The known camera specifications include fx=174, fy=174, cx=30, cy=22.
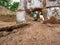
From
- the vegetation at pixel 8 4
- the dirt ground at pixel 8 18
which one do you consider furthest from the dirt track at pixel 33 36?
the vegetation at pixel 8 4

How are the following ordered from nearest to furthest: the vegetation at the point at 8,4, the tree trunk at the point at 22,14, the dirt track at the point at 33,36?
the dirt track at the point at 33,36
the tree trunk at the point at 22,14
the vegetation at the point at 8,4

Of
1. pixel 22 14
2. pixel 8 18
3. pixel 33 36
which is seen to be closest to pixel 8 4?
pixel 8 18

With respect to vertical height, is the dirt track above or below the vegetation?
below

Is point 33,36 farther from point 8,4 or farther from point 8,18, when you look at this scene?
point 8,4

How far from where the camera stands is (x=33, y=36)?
384 cm

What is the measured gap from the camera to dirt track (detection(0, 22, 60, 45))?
3.47 meters

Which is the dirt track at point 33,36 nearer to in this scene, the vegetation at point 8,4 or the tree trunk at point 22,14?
the tree trunk at point 22,14

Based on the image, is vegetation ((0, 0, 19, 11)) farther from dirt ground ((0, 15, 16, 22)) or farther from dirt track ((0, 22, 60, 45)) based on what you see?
dirt track ((0, 22, 60, 45))

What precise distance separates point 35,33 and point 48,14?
1.70m

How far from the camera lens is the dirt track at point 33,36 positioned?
347 cm

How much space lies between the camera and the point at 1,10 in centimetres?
1224

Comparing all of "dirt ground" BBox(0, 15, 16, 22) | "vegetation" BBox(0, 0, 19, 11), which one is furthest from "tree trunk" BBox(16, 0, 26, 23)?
"vegetation" BBox(0, 0, 19, 11)

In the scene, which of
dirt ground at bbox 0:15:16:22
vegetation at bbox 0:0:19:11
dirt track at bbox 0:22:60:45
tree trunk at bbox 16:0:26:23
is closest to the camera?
dirt track at bbox 0:22:60:45

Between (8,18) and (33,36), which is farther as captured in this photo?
(8,18)
